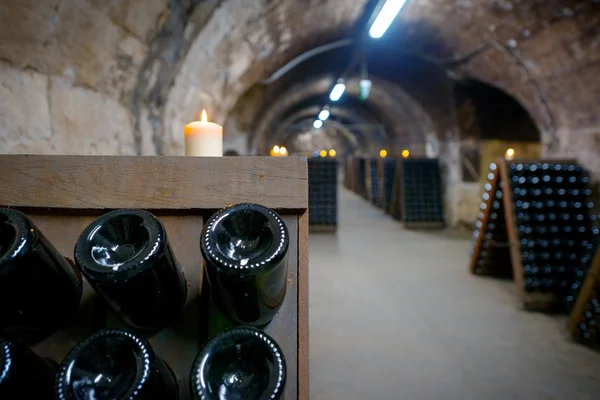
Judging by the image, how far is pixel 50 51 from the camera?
4.94 ft

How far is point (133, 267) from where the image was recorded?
65cm

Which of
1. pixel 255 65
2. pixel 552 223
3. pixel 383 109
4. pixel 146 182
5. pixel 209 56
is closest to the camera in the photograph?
pixel 146 182

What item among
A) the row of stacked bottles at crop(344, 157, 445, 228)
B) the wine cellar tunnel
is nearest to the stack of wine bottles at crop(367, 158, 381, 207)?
the wine cellar tunnel

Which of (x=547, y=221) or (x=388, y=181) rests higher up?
(x=388, y=181)

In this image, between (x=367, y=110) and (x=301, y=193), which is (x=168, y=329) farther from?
(x=367, y=110)

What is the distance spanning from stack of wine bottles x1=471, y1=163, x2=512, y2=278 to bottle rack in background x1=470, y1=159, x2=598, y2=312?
12mm

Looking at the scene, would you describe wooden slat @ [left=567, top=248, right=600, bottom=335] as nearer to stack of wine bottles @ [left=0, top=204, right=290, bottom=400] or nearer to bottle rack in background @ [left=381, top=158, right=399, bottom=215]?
stack of wine bottles @ [left=0, top=204, right=290, bottom=400]

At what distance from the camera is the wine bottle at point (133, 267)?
0.66m

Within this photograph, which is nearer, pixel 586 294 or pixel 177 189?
pixel 177 189

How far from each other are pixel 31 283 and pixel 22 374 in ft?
0.52

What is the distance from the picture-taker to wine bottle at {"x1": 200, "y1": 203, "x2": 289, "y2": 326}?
0.67 meters

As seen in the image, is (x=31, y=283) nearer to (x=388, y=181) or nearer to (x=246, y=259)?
A: (x=246, y=259)

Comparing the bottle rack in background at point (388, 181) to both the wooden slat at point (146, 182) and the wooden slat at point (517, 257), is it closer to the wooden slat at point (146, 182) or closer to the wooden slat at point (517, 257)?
the wooden slat at point (517, 257)

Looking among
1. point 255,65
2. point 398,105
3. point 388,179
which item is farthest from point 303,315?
point 398,105
